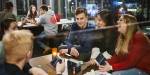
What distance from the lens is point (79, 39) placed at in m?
3.44

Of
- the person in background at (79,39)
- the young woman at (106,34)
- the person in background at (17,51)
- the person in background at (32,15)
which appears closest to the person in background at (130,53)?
the young woman at (106,34)

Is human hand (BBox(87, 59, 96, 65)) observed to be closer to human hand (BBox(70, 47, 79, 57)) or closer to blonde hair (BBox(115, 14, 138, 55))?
human hand (BBox(70, 47, 79, 57))

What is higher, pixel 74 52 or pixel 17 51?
pixel 17 51

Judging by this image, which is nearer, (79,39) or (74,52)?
(74,52)

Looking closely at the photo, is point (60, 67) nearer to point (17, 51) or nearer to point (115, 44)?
point (17, 51)

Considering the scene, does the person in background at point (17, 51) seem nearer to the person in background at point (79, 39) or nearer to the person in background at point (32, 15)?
the person in background at point (79, 39)

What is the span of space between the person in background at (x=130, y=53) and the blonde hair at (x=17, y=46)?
42.5 inches

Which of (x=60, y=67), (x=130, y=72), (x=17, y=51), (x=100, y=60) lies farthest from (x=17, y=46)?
(x=130, y=72)

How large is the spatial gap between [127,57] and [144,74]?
0.76 feet

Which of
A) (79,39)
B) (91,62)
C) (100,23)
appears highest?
(100,23)

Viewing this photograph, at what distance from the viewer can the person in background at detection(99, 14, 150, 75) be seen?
303 centimetres

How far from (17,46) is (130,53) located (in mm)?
1366

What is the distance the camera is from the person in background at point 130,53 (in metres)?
3.03

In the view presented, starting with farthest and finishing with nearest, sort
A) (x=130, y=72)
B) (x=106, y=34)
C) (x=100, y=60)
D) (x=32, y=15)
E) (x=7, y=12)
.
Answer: (x=32, y=15)
(x=7, y=12)
(x=106, y=34)
(x=130, y=72)
(x=100, y=60)
